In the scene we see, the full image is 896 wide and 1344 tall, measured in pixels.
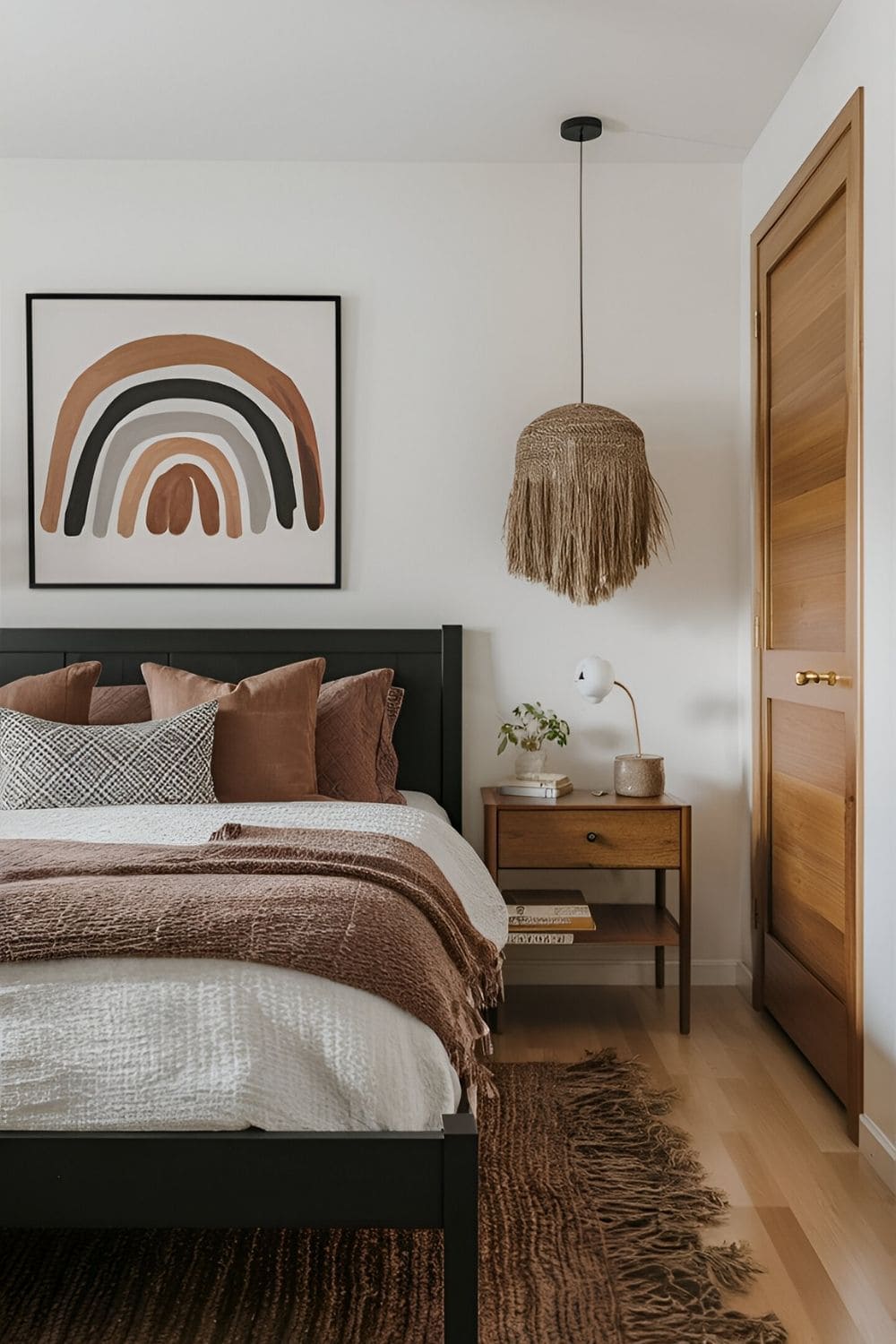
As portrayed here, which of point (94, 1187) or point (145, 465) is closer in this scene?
point (94, 1187)

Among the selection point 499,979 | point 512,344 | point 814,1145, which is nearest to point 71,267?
point 512,344

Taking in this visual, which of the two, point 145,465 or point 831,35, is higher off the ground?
point 831,35

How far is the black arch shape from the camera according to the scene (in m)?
3.48

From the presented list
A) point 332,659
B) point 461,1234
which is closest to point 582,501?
point 332,659

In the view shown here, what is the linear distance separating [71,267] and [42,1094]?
276cm

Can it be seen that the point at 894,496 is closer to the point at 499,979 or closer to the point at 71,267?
the point at 499,979

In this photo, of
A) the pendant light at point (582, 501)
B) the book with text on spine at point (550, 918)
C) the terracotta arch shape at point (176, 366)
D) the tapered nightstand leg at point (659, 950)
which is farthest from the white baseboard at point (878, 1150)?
the terracotta arch shape at point (176, 366)

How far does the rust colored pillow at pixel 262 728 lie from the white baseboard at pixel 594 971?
3.18 feet

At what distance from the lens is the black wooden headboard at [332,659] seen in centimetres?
342

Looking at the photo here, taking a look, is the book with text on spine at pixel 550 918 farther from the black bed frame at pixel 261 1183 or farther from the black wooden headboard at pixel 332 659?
the black bed frame at pixel 261 1183

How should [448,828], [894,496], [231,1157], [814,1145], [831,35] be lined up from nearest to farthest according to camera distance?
[231,1157] → [894,496] → [814,1145] → [831,35] → [448,828]

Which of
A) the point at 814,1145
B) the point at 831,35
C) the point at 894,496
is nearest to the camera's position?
the point at 894,496

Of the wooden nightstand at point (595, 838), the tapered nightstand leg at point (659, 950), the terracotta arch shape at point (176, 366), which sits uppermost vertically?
the terracotta arch shape at point (176, 366)

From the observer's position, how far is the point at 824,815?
2.70 meters
